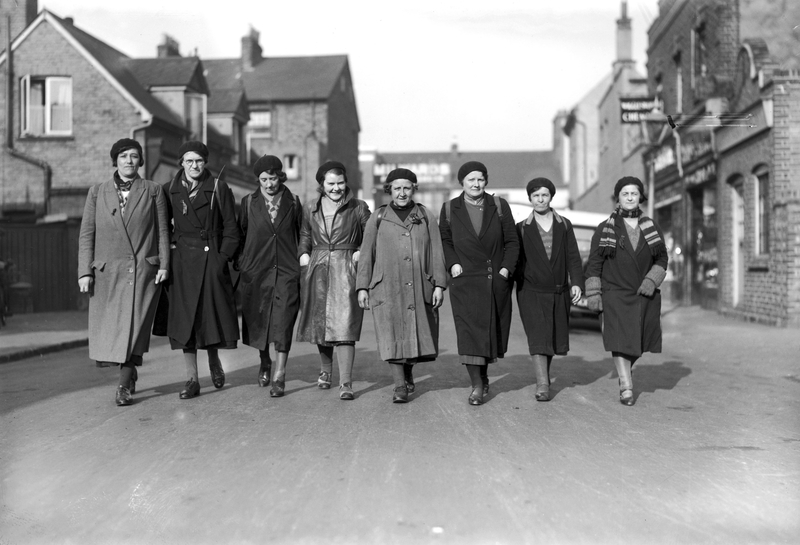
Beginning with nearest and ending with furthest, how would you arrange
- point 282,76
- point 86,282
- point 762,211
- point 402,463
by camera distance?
1. point 402,463
2. point 86,282
3. point 762,211
4. point 282,76

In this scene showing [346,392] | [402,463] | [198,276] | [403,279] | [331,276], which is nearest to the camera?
[402,463]

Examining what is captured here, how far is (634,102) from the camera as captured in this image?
23016mm

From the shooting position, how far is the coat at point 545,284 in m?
7.02

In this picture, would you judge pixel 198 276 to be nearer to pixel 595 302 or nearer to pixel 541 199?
pixel 541 199

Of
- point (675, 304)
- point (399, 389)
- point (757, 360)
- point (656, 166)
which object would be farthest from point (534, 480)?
point (656, 166)

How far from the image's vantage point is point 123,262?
6.82m

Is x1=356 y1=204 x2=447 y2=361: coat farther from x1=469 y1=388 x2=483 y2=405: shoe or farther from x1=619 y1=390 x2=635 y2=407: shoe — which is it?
x1=619 y1=390 x2=635 y2=407: shoe

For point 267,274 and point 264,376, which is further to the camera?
point 264,376

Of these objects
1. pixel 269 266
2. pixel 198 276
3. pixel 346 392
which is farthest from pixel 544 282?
pixel 198 276

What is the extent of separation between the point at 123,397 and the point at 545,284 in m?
3.67

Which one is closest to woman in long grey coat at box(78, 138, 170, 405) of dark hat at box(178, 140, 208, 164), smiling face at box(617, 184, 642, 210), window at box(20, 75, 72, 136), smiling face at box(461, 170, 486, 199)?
dark hat at box(178, 140, 208, 164)

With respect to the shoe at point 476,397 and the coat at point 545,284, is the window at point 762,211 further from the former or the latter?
the shoe at point 476,397

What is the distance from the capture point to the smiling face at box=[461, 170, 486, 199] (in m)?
6.96

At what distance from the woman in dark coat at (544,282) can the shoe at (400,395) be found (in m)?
1.13
